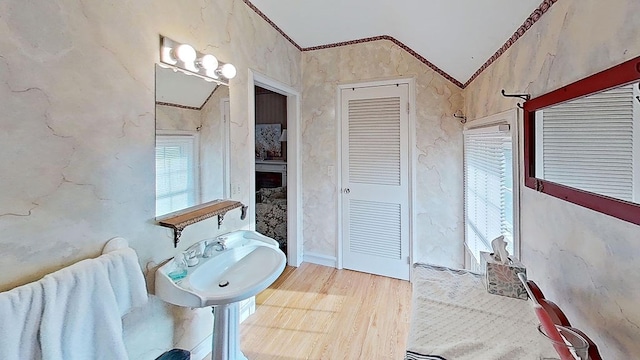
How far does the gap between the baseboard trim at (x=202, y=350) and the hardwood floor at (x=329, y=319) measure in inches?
9.5

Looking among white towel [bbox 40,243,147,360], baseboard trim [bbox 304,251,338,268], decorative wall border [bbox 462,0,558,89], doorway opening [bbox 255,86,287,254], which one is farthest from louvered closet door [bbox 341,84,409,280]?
white towel [bbox 40,243,147,360]

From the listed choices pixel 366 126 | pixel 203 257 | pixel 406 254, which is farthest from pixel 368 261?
pixel 203 257

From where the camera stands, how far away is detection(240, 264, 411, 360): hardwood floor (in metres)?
2.09

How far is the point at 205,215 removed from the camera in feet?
6.14

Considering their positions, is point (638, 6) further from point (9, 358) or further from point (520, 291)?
point (9, 358)

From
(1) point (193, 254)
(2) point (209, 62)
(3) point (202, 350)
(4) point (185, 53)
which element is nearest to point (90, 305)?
(1) point (193, 254)

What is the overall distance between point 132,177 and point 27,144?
0.44 m

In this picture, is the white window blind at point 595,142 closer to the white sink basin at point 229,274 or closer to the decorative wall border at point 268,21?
the white sink basin at point 229,274

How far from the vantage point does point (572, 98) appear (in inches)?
41.3

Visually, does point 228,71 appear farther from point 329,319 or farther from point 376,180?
point 329,319

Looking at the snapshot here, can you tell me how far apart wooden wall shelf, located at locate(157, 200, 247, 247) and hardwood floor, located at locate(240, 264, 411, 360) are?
94cm

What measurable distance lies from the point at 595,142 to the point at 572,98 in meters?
0.21

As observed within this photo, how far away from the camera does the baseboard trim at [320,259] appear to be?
3.48 m

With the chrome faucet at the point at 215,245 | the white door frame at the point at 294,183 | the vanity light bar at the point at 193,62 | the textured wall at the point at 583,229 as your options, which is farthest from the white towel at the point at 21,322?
the white door frame at the point at 294,183
